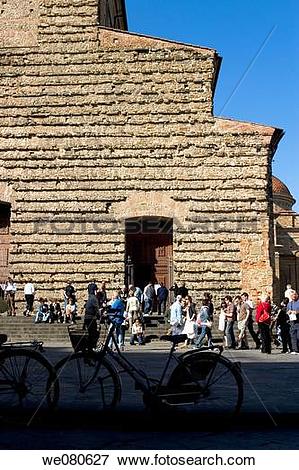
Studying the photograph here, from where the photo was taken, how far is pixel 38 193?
71.4 ft

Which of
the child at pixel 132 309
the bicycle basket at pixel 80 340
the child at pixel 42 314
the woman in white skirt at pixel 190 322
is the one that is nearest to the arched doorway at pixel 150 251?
the child at pixel 42 314

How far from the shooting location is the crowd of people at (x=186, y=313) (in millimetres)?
15297

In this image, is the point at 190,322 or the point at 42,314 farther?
the point at 42,314

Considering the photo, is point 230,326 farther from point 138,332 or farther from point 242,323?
point 138,332

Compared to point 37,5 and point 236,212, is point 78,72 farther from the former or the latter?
point 236,212

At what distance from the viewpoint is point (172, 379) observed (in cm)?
639

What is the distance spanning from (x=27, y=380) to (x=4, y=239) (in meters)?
16.2

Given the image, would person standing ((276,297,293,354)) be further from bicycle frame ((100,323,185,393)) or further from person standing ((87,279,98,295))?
bicycle frame ((100,323,185,393))

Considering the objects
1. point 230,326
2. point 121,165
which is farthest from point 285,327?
point 121,165

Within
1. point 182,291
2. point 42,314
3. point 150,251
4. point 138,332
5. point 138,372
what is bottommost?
point 138,372

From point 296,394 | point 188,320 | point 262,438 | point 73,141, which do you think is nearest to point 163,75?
point 73,141

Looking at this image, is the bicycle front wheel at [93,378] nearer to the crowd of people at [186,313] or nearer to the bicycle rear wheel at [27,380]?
the bicycle rear wheel at [27,380]

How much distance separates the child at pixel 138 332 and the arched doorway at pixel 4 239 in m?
6.50

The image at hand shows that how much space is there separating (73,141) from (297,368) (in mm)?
13203
